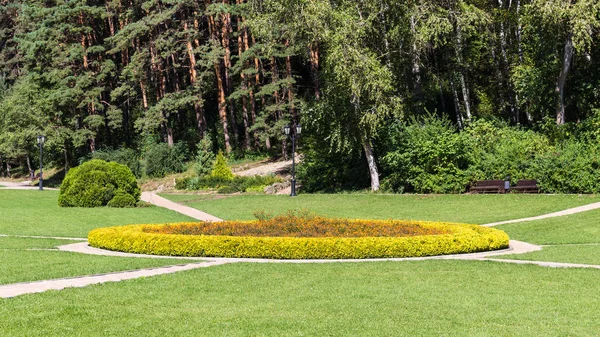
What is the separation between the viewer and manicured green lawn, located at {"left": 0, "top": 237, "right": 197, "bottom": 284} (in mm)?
11727

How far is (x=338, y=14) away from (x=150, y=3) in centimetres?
2252

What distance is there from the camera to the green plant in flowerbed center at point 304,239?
47.1ft

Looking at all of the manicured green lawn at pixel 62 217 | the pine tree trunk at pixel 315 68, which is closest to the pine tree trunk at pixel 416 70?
the pine tree trunk at pixel 315 68

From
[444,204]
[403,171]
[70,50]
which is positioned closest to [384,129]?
[403,171]

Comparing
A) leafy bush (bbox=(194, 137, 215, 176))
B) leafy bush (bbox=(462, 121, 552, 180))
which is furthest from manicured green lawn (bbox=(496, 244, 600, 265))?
leafy bush (bbox=(194, 137, 215, 176))

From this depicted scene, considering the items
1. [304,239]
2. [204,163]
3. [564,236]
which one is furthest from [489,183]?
[204,163]

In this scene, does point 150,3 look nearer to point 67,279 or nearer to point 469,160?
point 469,160

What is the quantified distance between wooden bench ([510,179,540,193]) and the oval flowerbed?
12.0 meters

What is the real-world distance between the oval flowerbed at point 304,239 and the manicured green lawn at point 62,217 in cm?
520

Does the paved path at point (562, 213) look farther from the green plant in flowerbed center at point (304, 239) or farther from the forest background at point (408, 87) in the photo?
the green plant in flowerbed center at point (304, 239)

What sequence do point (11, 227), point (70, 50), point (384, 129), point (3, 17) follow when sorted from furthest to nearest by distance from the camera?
point (3, 17) → point (70, 50) → point (384, 129) → point (11, 227)

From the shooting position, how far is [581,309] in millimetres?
8828

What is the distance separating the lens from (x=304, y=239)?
1439cm

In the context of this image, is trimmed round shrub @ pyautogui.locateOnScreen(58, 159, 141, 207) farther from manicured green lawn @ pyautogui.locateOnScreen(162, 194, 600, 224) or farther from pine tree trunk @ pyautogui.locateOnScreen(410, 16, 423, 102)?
pine tree trunk @ pyautogui.locateOnScreen(410, 16, 423, 102)
